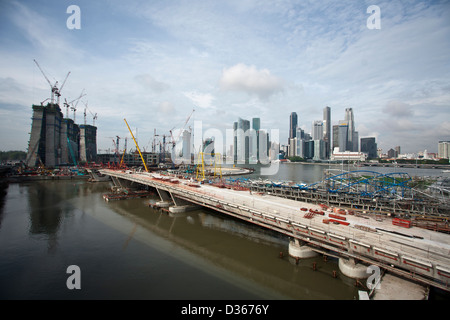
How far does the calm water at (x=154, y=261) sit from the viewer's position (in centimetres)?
1600

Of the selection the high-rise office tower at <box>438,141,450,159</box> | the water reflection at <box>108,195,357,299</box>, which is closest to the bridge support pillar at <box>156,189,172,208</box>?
the water reflection at <box>108,195,357,299</box>

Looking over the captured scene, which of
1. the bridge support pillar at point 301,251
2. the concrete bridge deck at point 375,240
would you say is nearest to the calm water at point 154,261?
the bridge support pillar at point 301,251

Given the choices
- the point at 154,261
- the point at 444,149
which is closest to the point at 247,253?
the point at 154,261

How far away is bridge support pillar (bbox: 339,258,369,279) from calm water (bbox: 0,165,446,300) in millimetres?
613

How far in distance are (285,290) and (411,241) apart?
11.2 metres

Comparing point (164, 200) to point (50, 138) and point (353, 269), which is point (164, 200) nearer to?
point (353, 269)

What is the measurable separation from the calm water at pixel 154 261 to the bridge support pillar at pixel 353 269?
61cm

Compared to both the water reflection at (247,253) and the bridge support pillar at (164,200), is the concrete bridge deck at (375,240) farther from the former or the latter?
the bridge support pillar at (164,200)

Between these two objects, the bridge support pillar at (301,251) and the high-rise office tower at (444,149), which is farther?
the high-rise office tower at (444,149)

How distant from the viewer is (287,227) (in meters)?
20.7

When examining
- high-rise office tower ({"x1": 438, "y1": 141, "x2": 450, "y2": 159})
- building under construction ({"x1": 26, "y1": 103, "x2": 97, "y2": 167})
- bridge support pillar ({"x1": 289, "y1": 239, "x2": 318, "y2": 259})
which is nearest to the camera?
bridge support pillar ({"x1": 289, "y1": 239, "x2": 318, "y2": 259})

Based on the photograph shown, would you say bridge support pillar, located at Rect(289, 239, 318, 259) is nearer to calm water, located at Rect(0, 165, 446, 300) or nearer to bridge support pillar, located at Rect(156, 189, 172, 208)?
calm water, located at Rect(0, 165, 446, 300)

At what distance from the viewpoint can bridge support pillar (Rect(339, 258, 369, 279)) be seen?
54.6ft
